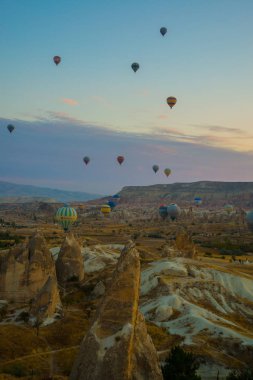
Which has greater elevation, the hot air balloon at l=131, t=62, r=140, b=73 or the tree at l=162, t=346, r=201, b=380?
the hot air balloon at l=131, t=62, r=140, b=73

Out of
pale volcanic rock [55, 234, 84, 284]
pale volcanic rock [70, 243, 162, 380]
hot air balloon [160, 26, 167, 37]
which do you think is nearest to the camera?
pale volcanic rock [70, 243, 162, 380]

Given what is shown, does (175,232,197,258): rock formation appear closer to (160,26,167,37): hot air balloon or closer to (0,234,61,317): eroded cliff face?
(0,234,61,317): eroded cliff face

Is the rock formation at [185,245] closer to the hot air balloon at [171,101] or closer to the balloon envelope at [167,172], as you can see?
the hot air balloon at [171,101]

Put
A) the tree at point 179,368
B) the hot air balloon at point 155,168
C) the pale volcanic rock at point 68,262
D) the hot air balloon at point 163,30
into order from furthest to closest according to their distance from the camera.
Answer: the hot air balloon at point 155,168
the hot air balloon at point 163,30
the pale volcanic rock at point 68,262
the tree at point 179,368

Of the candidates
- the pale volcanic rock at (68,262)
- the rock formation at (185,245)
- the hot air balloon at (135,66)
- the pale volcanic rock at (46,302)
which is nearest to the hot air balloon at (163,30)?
the hot air balloon at (135,66)

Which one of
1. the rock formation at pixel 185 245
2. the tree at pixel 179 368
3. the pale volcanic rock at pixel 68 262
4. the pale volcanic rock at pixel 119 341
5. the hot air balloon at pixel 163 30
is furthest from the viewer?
the hot air balloon at pixel 163 30

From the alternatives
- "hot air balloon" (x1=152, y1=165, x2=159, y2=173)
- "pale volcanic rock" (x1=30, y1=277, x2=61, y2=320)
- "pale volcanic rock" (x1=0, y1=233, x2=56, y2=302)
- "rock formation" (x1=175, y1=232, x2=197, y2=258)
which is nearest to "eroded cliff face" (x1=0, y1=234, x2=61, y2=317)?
"pale volcanic rock" (x1=0, y1=233, x2=56, y2=302)

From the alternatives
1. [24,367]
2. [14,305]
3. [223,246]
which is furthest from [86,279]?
[223,246]

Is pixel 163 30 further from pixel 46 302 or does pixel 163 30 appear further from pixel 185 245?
pixel 46 302
